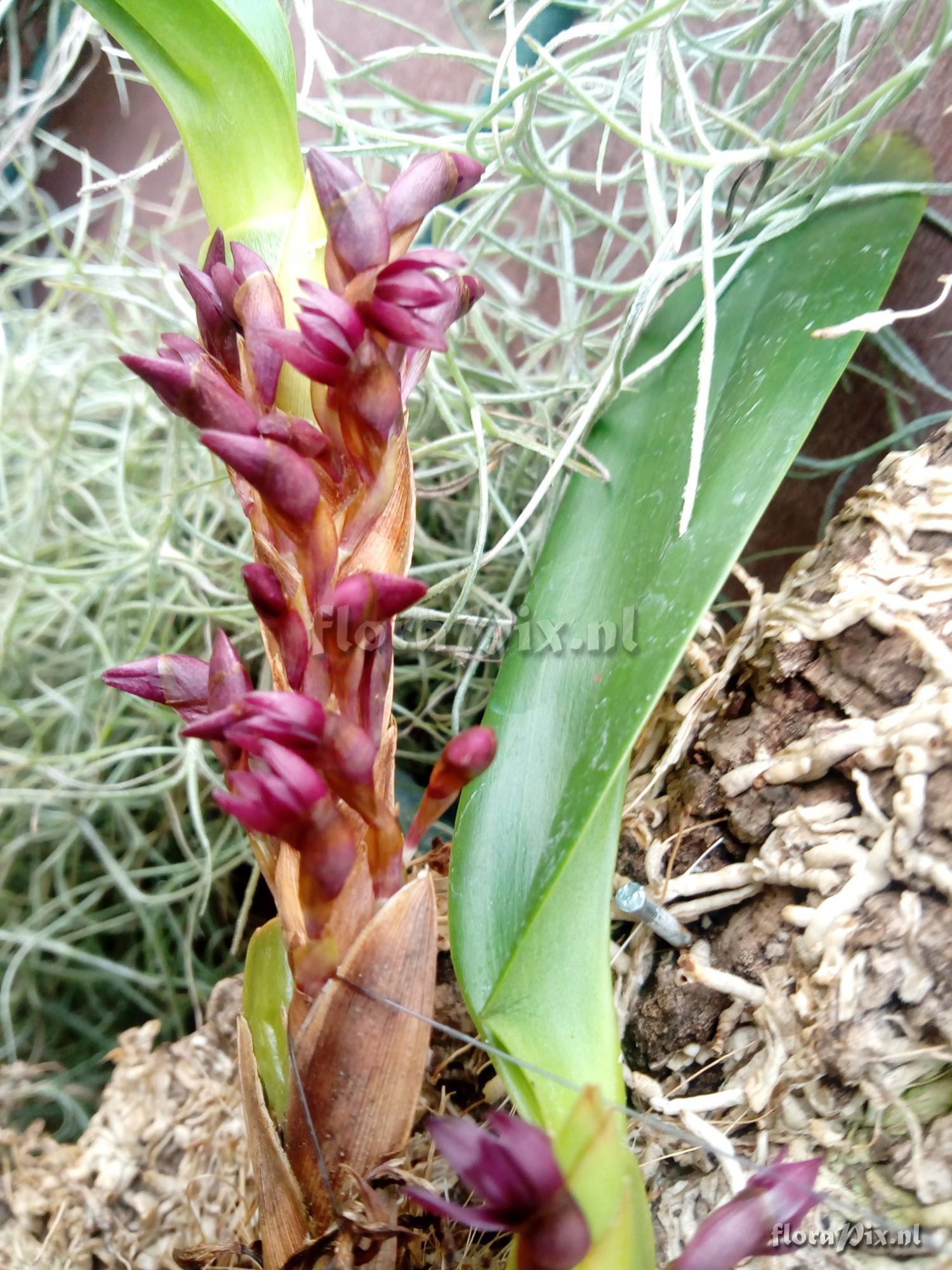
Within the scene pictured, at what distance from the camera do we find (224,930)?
27.0 inches

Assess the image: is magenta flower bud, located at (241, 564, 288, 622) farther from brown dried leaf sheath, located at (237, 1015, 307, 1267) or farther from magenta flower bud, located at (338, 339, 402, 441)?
brown dried leaf sheath, located at (237, 1015, 307, 1267)

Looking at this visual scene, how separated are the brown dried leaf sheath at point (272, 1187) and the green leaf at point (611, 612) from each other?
0.09 meters

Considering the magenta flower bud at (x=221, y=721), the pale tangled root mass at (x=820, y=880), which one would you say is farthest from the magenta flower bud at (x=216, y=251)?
the pale tangled root mass at (x=820, y=880)

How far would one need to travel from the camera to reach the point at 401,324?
29 centimetres

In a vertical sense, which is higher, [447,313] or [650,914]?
[447,313]

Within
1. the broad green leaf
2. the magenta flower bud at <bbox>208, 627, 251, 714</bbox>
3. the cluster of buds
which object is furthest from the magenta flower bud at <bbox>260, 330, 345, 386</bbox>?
the broad green leaf

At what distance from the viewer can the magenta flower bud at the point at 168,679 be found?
0.34 m

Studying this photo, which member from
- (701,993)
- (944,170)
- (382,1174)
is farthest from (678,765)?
(944,170)

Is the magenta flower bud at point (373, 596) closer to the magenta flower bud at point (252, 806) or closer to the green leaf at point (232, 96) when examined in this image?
the magenta flower bud at point (252, 806)

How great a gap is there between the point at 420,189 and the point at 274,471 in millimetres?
139

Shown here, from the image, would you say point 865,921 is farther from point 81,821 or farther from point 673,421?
point 81,821

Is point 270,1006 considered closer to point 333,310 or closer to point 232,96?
point 333,310

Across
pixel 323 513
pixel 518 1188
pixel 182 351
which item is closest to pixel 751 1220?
pixel 518 1188

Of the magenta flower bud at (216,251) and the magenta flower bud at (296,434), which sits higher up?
the magenta flower bud at (216,251)
